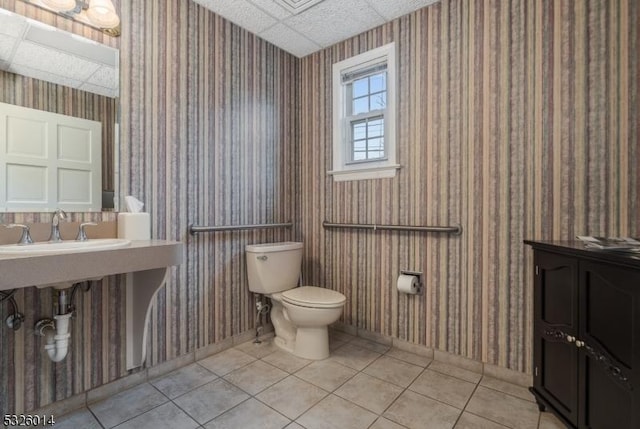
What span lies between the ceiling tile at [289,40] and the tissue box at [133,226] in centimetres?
168

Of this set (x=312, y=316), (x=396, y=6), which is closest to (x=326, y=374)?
(x=312, y=316)

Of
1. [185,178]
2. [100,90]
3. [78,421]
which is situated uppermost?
[100,90]

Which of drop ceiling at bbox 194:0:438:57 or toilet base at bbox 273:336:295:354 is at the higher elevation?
drop ceiling at bbox 194:0:438:57

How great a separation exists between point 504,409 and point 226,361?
1.64 meters

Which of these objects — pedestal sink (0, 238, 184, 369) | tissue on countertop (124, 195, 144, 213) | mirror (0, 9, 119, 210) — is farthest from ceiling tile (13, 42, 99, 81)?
pedestal sink (0, 238, 184, 369)

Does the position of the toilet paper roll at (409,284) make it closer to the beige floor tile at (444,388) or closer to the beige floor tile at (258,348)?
the beige floor tile at (444,388)

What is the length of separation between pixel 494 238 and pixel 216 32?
229cm

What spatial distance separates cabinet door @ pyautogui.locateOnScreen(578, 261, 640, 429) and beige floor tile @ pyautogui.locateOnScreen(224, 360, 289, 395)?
1.48m

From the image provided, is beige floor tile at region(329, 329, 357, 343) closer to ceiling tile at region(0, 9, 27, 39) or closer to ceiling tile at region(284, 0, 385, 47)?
ceiling tile at region(284, 0, 385, 47)

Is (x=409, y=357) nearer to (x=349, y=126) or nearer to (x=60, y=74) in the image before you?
(x=349, y=126)

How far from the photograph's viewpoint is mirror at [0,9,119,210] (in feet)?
4.74

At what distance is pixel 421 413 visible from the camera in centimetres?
155

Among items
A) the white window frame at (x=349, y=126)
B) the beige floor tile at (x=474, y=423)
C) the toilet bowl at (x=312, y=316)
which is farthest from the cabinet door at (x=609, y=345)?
the white window frame at (x=349, y=126)

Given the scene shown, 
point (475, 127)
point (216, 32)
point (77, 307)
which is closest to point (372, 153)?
point (475, 127)
